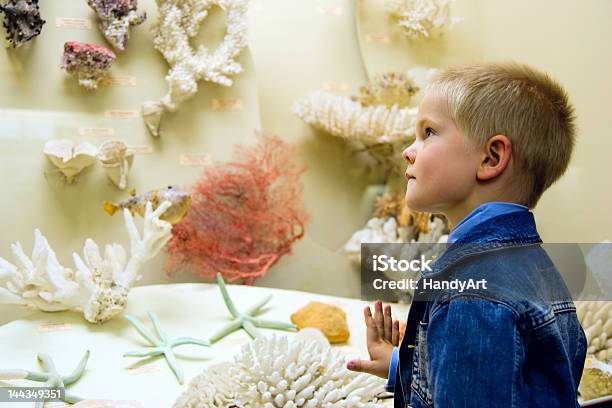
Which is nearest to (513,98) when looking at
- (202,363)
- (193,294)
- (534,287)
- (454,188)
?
(454,188)

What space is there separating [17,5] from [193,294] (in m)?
1.05

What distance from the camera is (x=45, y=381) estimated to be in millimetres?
1266

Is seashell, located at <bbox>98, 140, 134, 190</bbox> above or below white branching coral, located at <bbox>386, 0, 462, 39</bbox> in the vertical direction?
below

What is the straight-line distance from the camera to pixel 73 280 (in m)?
1.65

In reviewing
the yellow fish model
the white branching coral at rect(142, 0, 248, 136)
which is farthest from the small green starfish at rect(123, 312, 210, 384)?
the white branching coral at rect(142, 0, 248, 136)

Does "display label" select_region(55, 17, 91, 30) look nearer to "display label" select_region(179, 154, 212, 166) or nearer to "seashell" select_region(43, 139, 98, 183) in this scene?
"seashell" select_region(43, 139, 98, 183)

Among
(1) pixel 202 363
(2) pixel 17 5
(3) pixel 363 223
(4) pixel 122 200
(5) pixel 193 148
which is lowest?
(1) pixel 202 363

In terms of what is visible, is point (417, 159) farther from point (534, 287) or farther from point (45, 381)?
point (45, 381)

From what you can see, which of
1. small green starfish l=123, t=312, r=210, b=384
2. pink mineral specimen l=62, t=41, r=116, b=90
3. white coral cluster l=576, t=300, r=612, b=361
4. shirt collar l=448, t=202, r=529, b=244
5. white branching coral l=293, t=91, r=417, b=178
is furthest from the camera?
white branching coral l=293, t=91, r=417, b=178

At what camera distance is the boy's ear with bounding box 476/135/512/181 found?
0.80 m

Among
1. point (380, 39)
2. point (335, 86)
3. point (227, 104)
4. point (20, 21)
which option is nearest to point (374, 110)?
point (335, 86)

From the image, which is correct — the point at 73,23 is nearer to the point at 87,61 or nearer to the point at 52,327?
the point at 87,61

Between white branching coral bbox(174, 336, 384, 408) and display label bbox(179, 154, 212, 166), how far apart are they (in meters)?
1.10

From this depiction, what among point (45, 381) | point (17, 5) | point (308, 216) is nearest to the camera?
point (45, 381)
